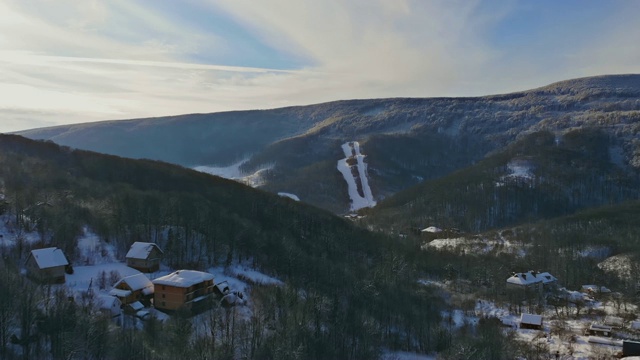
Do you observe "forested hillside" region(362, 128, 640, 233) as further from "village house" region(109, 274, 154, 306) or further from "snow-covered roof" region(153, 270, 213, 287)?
"village house" region(109, 274, 154, 306)

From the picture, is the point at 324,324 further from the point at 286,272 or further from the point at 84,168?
the point at 84,168

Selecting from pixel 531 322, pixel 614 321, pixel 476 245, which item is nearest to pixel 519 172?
pixel 476 245

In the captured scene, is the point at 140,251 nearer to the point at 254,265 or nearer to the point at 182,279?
the point at 182,279

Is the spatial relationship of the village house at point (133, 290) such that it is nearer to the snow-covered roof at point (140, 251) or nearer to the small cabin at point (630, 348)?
the snow-covered roof at point (140, 251)

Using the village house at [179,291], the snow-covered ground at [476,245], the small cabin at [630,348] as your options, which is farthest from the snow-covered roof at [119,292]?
the snow-covered ground at [476,245]

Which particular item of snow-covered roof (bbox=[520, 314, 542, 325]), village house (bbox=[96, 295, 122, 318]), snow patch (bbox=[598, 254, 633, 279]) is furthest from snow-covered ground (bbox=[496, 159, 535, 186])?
village house (bbox=[96, 295, 122, 318])

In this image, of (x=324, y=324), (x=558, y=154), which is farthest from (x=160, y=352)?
(x=558, y=154)
